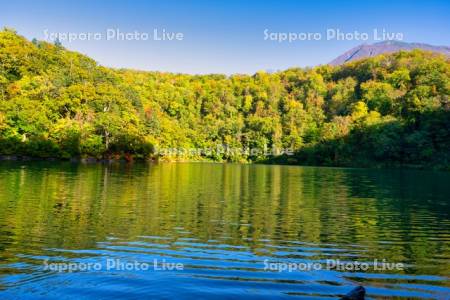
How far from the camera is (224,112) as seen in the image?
579 feet

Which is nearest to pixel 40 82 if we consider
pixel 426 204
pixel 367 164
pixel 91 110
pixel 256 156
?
pixel 91 110

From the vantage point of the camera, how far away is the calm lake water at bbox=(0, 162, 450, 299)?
39.3 feet

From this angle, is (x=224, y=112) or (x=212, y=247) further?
(x=224, y=112)

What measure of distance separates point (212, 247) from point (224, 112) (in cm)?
16064

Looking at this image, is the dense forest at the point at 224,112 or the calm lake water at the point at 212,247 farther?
the dense forest at the point at 224,112

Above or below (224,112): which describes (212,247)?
below

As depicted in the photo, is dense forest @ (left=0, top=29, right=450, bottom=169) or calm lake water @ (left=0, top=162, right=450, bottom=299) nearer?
calm lake water @ (left=0, top=162, right=450, bottom=299)

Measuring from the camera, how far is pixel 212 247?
16719mm

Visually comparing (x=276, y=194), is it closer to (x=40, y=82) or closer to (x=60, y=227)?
(x=60, y=227)

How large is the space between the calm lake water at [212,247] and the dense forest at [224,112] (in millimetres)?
68606

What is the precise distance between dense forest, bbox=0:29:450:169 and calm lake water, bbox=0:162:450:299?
6861cm

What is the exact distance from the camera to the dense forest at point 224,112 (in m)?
97.5

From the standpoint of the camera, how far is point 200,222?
72.6 ft

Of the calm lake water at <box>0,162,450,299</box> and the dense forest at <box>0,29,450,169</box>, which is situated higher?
the dense forest at <box>0,29,450,169</box>
